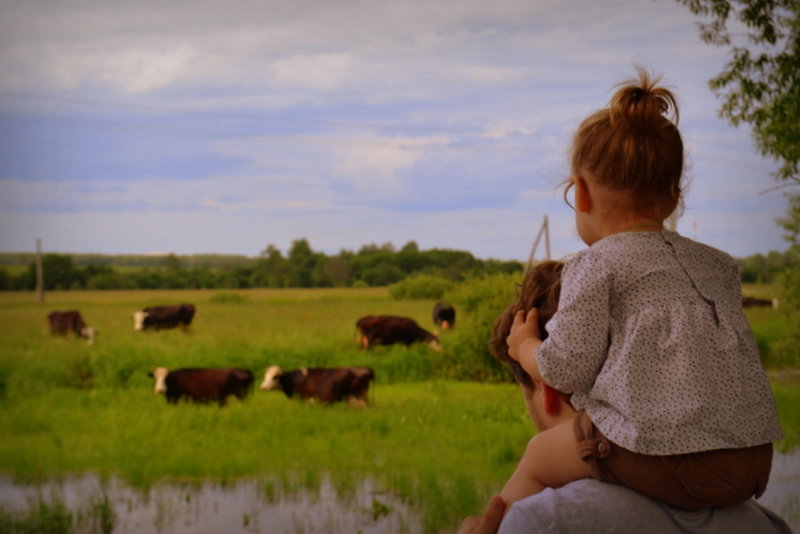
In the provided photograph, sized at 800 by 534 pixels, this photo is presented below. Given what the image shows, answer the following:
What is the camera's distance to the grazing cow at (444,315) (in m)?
3.66

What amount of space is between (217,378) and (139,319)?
430 mm

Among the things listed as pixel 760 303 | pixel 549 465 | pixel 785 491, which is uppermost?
pixel 760 303

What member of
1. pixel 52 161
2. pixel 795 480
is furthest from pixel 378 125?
pixel 795 480

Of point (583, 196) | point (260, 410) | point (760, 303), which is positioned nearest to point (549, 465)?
point (583, 196)

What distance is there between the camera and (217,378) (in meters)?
3.24

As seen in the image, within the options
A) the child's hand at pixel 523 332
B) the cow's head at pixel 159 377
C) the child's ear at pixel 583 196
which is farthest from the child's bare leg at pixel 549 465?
the cow's head at pixel 159 377

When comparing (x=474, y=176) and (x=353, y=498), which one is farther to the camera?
(x=474, y=176)

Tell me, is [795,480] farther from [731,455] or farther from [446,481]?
[731,455]

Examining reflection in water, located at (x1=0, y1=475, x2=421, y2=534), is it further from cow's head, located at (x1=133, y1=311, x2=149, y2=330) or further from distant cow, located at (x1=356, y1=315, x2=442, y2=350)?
distant cow, located at (x1=356, y1=315, x2=442, y2=350)

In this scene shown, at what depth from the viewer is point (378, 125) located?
11.2ft

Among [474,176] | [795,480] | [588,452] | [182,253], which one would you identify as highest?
[474,176]

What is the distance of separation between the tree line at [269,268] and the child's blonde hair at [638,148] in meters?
2.32

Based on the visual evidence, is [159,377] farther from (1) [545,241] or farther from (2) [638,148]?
(2) [638,148]

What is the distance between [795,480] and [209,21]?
2900 mm
